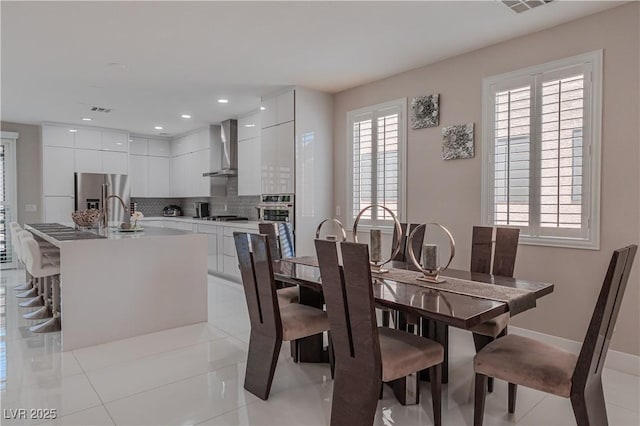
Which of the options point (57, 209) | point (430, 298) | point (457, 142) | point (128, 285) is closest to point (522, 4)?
point (457, 142)

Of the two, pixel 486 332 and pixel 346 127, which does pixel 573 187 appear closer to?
pixel 486 332

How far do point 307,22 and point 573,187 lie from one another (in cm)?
249

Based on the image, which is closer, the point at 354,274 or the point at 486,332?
the point at 354,274

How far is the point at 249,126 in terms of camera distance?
609cm

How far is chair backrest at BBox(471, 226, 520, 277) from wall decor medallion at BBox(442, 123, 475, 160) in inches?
43.0

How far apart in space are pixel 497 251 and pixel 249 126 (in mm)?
4407

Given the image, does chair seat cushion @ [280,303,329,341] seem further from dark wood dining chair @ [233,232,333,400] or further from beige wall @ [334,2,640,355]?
beige wall @ [334,2,640,355]

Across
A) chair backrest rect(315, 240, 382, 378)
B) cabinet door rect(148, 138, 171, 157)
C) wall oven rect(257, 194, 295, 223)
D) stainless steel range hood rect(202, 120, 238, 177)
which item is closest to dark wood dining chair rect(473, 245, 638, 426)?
chair backrest rect(315, 240, 382, 378)

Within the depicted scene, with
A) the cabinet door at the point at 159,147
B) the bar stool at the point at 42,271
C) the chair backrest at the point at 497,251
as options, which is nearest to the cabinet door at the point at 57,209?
the cabinet door at the point at 159,147

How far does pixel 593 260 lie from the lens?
297cm

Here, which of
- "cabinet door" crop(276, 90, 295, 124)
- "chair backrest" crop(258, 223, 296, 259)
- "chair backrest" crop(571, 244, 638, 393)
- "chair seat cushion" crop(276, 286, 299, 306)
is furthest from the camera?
"cabinet door" crop(276, 90, 295, 124)

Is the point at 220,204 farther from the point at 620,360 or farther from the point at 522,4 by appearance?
the point at 620,360

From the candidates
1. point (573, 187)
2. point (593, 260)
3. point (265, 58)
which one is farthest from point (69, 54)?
point (593, 260)

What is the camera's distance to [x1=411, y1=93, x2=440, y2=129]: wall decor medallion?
3969 mm
